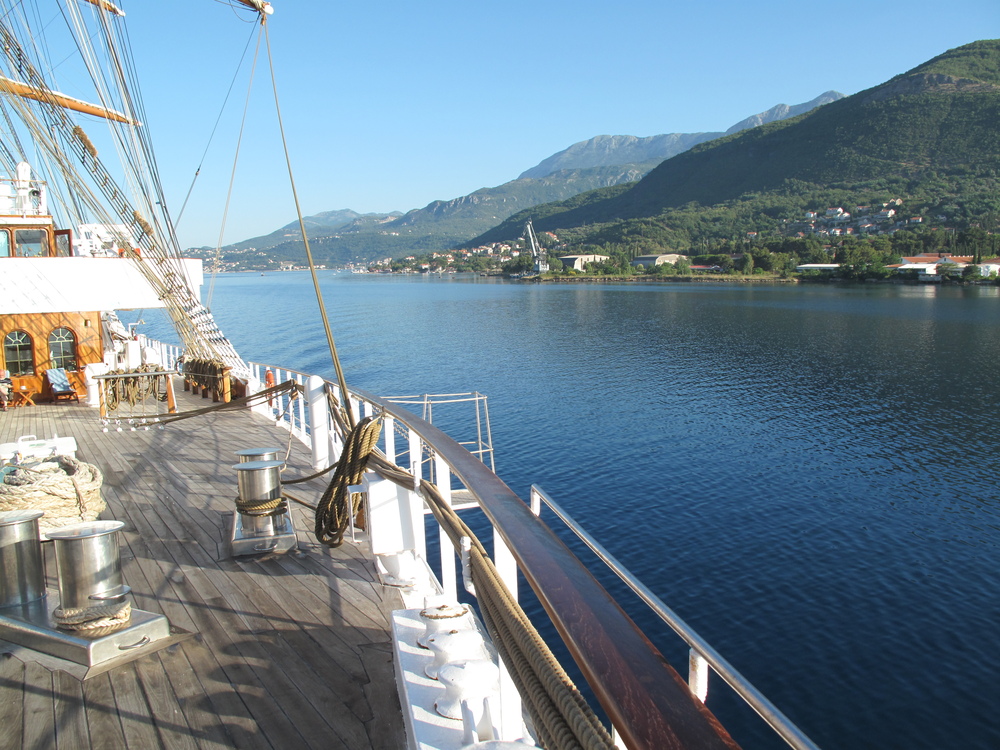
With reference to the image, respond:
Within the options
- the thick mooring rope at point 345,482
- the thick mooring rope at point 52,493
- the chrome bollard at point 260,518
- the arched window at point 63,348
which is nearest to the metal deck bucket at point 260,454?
the chrome bollard at point 260,518

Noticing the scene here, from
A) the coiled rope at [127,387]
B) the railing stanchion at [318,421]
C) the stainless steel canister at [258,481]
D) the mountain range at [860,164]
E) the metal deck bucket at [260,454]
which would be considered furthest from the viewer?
the mountain range at [860,164]

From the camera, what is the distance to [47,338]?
10664mm

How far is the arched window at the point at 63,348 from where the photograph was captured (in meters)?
10.8

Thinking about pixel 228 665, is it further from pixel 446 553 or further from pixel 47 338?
pixel 47 338

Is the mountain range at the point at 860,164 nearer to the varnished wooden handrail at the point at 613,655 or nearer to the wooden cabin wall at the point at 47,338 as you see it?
the wooden cabin wall at the point at 47,338

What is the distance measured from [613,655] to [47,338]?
11.9 meters

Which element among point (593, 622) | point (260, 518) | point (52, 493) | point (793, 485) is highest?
point (593, 622)

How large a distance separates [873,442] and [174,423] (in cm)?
1639

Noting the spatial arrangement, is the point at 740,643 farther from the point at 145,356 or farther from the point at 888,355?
the point at 888,355

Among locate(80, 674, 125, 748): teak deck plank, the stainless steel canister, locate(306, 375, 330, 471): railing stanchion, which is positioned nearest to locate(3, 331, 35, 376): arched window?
locate(306, 375, 330, 471): railing stanchion

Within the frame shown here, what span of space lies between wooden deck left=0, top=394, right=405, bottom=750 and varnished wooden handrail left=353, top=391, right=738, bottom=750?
1.01 metres

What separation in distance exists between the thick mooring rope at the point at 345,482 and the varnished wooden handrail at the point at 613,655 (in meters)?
1.29

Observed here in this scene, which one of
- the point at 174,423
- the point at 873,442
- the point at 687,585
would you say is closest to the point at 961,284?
the point at 873,442

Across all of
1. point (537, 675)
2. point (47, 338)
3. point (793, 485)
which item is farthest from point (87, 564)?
point (793, 485)
